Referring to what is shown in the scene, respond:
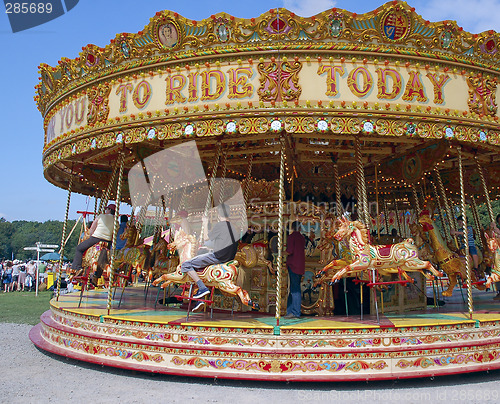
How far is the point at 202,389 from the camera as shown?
5.58m

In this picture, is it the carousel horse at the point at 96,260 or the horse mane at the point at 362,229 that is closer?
the horse mane at the point at 362,229

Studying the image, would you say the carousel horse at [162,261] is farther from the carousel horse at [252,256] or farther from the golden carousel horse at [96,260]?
the carousel horse at [252,256]

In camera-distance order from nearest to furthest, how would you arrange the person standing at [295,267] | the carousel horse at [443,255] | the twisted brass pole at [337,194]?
the person standing at [295,267] → the carousel horse at [443,255] → the twisted brass pole at [337,194]

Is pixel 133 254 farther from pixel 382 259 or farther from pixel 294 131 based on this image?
pixel 382 259

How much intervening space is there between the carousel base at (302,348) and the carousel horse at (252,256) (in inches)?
59.3

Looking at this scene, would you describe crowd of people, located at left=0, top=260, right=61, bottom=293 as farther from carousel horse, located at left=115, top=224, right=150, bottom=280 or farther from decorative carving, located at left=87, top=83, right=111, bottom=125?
decorative carving, located at left=87, top=83, right=111, bottom=125

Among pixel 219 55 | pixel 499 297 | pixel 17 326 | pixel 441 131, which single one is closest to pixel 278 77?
pixel 219 55

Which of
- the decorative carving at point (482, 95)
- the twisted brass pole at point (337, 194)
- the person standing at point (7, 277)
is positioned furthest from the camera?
the person standing at point (7, 277)

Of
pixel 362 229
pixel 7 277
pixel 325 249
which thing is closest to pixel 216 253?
pixel 362 229

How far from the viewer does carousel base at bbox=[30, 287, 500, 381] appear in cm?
574

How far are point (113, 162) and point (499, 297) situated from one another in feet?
34.0

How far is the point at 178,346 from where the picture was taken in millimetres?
6020

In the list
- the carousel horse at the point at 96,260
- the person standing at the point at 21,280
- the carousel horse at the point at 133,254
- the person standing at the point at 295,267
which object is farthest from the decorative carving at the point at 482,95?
the person standing at the point at 21,280

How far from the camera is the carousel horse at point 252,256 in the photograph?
780 cm
